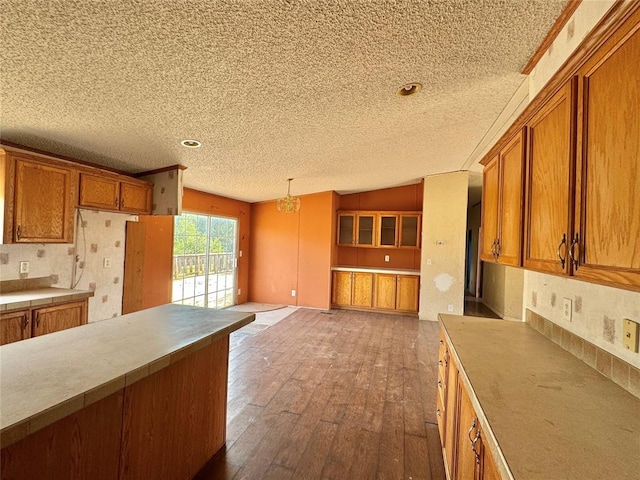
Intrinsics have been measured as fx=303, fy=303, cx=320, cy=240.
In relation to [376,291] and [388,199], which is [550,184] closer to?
[376,291]

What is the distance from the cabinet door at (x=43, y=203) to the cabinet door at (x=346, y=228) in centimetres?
467

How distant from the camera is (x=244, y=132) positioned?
262 cm

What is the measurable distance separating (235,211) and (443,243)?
410cm

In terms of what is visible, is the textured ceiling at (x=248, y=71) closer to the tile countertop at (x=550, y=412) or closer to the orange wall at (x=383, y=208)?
the tile countertop at (x=550, y=412)

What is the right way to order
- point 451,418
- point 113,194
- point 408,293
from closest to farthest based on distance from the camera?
point 451,418 < point 113,194 < point 408,293

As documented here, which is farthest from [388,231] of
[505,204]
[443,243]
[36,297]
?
[36,297]

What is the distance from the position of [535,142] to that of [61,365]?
230cm

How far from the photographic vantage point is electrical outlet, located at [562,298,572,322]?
5.43 ft

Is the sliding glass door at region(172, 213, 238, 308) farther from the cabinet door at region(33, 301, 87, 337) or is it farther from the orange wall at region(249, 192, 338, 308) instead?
the cabinet door at region(33, 301, 87, 337)

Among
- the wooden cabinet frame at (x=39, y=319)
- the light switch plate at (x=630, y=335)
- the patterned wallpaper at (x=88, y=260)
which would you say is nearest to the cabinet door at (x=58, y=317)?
the wooden cabinet frame at (x=39, y=319)

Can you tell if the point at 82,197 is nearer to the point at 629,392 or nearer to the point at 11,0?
the point at 11,0

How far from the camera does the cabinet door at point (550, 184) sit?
1161 mm

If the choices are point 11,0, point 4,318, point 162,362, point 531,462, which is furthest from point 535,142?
point 4,318

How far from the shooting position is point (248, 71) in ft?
5.59
